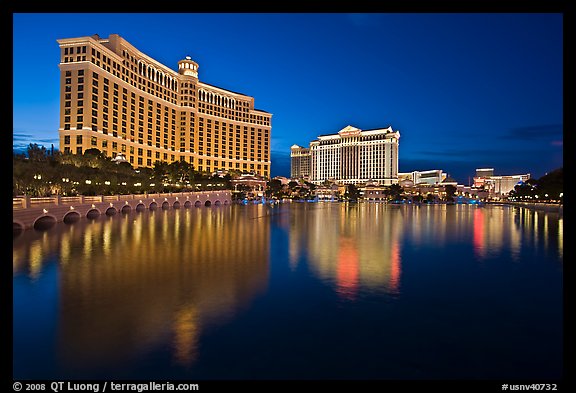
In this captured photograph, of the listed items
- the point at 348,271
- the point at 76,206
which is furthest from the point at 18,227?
the point at 348,271

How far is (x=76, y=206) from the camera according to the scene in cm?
3581

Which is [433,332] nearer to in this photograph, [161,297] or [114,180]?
[161,297]

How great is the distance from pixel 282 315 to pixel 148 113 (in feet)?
390

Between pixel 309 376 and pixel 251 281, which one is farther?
pixel 251 281

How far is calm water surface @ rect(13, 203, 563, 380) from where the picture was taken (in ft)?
22.4

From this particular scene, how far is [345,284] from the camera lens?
12.6m

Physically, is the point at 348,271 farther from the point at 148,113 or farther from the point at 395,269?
the point at 148,113

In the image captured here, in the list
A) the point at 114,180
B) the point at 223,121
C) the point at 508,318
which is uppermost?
the point at 223,121

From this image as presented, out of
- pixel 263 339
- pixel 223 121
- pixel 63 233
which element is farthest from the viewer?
pixel 223 121

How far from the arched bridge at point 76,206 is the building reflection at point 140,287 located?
5251 millimetres

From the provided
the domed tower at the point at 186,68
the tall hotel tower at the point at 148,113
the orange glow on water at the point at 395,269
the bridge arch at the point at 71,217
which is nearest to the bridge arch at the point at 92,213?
the bridge arch at the point at 71,217

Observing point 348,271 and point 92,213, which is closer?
point 348,271
